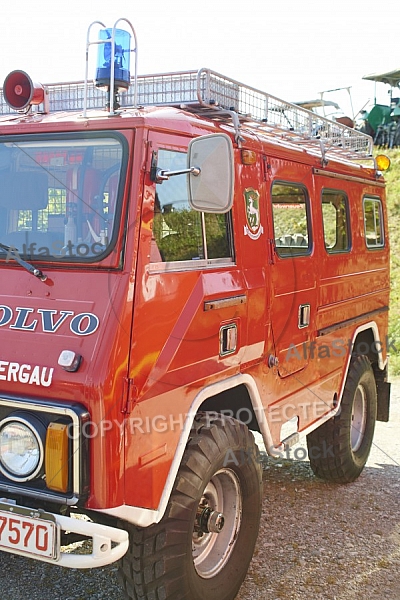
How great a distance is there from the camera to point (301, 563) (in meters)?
3.95

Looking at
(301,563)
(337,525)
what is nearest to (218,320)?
(301,563)

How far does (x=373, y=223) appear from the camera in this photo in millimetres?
5676

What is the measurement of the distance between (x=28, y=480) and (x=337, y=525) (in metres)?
2.66

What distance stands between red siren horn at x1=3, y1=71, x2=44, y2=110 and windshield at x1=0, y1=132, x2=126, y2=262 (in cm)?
21

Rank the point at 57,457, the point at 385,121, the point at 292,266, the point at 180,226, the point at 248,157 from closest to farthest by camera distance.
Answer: the point at 57,457 → the point at 180,226 → the point at 248,157 → the point at 292,266 → the point at 385,121

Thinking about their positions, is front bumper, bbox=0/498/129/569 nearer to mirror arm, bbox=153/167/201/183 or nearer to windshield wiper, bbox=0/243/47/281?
windshield wiper, bbox=0/243/47/281

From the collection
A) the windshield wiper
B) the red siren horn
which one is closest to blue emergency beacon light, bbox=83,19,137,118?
the red siren horn

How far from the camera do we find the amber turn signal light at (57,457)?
244 centimetres

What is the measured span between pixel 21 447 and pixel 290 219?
2278 mm

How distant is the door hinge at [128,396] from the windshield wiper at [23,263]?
59 centimetres

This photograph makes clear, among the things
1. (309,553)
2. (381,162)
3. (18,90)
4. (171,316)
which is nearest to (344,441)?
(309,553)

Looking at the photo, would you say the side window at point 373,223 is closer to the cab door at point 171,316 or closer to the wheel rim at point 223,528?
the cab door at point 171,316

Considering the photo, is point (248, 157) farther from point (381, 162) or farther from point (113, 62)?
point (381, 162)

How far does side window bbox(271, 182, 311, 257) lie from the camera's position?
153 inches
